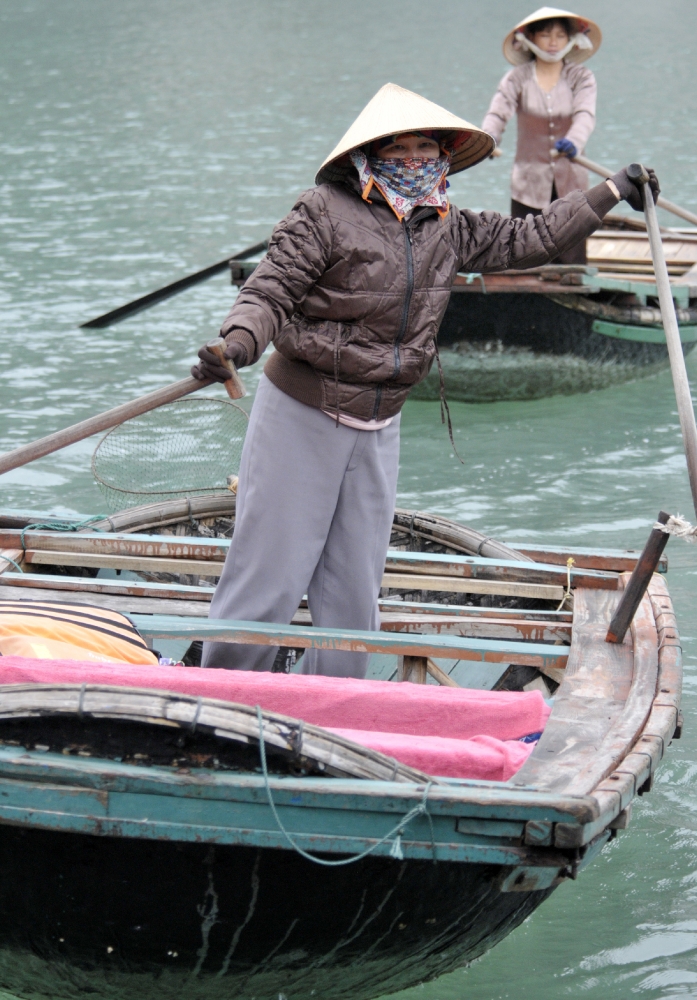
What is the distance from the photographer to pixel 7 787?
84.0 inches

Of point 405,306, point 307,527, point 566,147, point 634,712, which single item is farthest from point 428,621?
point 566,147

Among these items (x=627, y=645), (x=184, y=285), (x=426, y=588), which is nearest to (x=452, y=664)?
(x=426, y=588)

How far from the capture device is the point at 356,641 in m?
3.00

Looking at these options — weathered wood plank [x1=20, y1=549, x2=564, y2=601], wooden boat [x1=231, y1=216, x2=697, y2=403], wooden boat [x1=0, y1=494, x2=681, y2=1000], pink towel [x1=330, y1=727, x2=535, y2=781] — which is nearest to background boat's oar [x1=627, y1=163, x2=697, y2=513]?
wooden boat [x1=0, y1=494, x2=681, y2=1000]

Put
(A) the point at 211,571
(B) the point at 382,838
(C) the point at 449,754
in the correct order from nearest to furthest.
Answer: (B) the point at 382,838
(C) the point at 449,754
(A) the point at 211,571

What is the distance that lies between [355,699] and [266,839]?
55 centimetres

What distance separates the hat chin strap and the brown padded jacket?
400 centimetres

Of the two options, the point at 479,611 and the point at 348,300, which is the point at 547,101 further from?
the point at 348,300

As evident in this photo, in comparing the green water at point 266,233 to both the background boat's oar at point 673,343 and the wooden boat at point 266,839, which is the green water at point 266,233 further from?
the background boat's oar at point 673,343

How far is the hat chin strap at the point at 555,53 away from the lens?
6.56 meters

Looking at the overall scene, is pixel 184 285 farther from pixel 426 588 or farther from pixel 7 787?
pixel 7 787

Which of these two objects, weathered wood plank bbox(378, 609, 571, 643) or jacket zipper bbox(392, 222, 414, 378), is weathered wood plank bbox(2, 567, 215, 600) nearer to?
weathered wood plank bbox(378, 609, 571, 643)

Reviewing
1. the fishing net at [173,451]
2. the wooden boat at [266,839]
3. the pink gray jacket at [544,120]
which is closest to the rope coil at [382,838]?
the wooden boat at [266,839]

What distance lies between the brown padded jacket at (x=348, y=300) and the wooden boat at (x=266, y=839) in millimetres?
850
